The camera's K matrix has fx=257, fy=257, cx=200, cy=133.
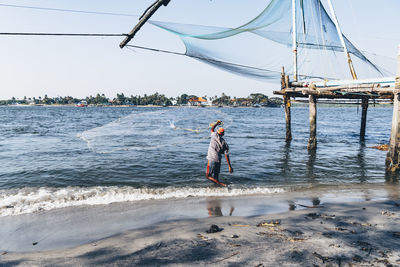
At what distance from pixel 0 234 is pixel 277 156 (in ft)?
41.4

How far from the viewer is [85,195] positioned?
7723 millimetres

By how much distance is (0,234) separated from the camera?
200 inches

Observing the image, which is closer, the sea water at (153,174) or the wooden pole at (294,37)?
the sea water at (153,174)

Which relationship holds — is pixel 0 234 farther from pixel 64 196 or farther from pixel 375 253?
pixel 375 253

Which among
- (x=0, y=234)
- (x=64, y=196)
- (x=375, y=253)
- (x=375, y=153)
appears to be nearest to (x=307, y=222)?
(x=375, y=253)

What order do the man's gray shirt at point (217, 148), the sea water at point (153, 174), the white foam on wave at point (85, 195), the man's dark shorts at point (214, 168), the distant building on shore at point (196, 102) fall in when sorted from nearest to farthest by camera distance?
the white foam on wave at point (85, 195), the sea water at point (153, 174), the man's gray shirt at point (217, 148), the man's dark shorts at point (214, 168), the distant building on shore at point (196, 102)

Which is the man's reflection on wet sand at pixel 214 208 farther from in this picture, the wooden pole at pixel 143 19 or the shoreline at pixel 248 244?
the wooden pole at pixel 143 19

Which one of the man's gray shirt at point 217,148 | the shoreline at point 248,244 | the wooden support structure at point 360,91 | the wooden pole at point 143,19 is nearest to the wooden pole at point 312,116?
the wooden support structure at point 360,91

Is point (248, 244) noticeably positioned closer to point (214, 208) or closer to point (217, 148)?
point (214, 208)

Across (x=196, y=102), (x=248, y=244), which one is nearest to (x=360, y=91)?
(x=248, y=244)

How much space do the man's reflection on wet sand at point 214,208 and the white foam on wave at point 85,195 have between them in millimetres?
660

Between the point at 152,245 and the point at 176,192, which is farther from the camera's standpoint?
the point at 176,192

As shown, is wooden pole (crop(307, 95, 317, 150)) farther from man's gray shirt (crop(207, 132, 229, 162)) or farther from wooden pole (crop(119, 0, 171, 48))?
wooden pole (crop(119, 0, 171, 48))

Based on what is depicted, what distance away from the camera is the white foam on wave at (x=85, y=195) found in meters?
6.84
